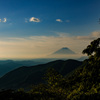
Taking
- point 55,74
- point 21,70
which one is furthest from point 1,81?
point 55,74

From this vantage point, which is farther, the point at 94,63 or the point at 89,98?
the point at 94,63

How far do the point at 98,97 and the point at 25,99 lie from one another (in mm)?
4408

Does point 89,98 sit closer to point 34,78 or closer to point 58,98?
point 58,98

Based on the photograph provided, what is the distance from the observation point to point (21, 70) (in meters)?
192

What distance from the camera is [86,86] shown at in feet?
34.8

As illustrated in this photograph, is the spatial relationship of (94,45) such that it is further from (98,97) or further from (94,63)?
(98,97)

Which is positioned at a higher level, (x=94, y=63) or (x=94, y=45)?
(x=94, y=45)

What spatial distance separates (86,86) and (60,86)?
251 centimetres

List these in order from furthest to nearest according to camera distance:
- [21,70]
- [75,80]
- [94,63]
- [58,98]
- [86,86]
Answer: [21,70] < [75,80] < [94,63] < [86,86] < [58,98]

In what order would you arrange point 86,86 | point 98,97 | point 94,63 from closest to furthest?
1. point 98,97
2. point 86,86
3. point 94,63

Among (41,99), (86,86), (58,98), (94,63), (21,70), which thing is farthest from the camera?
(21,70)

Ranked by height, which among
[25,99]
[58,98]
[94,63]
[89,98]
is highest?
[94,63]

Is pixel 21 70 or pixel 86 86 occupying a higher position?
pixel 86 86

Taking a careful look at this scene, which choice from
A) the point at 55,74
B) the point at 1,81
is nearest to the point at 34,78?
the point at 1,81
